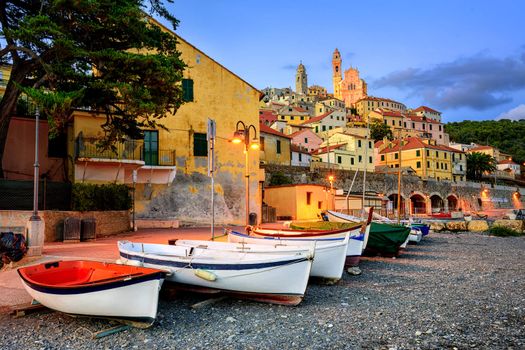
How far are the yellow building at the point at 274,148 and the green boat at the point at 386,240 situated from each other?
98.9 ft

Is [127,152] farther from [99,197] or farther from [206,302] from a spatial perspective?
[206,302]

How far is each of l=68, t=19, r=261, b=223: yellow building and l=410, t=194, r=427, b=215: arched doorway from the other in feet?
139

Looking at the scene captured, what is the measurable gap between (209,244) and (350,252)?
216 inches

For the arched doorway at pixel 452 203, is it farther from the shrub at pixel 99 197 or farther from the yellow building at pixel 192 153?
the shrub at pixel 99 197

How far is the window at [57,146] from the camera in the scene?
21.9 metres

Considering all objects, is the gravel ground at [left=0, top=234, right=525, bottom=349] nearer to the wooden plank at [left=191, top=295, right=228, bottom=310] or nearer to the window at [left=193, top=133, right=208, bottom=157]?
the wooden plank at [left=191, top=295, right=228, bottom=310]

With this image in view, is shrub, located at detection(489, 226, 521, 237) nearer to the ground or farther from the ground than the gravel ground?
nearer to the ground

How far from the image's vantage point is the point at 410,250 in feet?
71.9

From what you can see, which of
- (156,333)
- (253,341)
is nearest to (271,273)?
(253,341)

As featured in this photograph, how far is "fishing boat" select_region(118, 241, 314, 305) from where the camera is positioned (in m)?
8.76

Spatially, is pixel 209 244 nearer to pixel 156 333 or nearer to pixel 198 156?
pixel 156 333

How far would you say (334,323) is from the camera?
8.13 metres

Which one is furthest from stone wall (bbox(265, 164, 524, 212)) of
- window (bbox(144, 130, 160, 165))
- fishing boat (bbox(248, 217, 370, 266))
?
fishing boat (bbox(248, 217, 370, 266))

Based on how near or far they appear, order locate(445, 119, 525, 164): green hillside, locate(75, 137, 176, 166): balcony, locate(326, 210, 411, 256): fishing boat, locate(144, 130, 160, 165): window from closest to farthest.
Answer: locate(326, 210, 411, 256): fishing boat → locate(75, 137, 176, 166): balcony → locate(144, 130, 160, 165): window → locate(445, 119, 525, 164): green hillside
